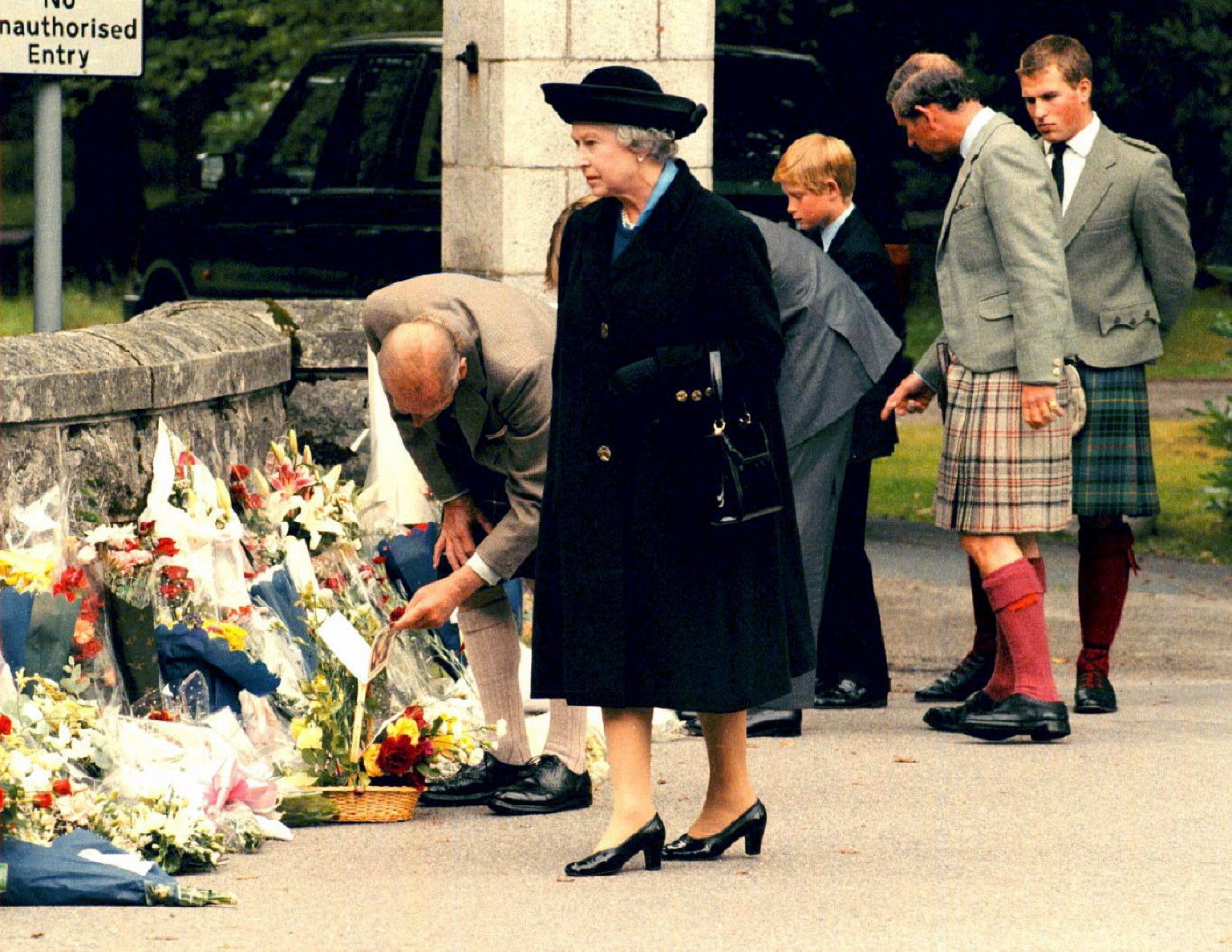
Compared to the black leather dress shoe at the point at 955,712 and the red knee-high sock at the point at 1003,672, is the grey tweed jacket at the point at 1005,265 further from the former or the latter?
the black leather dress shoe at the point at 955,712

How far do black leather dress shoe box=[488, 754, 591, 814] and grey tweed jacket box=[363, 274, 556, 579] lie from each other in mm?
513

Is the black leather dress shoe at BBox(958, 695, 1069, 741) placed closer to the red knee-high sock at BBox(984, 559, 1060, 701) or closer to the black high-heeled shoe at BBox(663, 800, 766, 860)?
the red knee-high sock at BBox(984, 559, 1060, 701)

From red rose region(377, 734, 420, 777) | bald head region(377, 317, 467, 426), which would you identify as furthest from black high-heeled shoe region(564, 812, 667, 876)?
bald head region(377, 317, 467, 426)

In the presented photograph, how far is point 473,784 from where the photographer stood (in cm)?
633

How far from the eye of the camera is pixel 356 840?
230 inches

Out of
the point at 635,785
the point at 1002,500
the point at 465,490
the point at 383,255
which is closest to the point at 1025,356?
the point at 1002,500

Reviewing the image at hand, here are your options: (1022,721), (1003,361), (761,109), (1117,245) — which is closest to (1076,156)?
(1117,245)

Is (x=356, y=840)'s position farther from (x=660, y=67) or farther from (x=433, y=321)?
(x=660, y=67)

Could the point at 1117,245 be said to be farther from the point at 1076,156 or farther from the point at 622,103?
the point at 622,103

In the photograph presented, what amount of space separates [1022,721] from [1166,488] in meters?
7.33

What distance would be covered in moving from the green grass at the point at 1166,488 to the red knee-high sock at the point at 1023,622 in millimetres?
4324

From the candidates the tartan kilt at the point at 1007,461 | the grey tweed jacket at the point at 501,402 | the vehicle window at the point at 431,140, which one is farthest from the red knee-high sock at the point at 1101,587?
the vehicle window at the point at 431,140

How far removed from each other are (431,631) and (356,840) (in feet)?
4.77

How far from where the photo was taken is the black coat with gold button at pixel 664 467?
5328 millimetres
